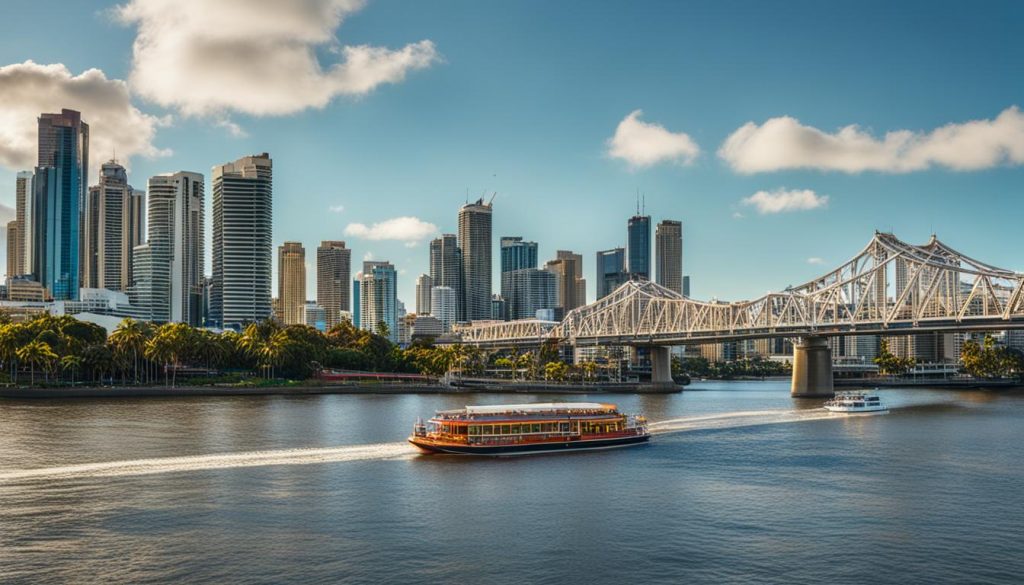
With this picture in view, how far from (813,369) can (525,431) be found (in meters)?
105

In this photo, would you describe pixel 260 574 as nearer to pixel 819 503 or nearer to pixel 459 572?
pixel 459 572

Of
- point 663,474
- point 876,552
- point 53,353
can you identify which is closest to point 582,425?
point 663,474

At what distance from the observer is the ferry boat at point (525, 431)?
7350 centimetres

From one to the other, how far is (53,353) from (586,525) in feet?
382

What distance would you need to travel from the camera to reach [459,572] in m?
39.8

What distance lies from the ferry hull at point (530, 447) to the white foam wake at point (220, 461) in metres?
1.79

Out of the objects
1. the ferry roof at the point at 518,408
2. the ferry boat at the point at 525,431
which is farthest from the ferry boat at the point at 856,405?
the ferry roof at the point at 518,408

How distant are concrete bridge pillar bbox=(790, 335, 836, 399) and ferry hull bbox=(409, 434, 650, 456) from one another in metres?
93.0

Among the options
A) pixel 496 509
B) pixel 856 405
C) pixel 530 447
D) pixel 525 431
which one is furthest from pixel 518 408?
pixel 856 405

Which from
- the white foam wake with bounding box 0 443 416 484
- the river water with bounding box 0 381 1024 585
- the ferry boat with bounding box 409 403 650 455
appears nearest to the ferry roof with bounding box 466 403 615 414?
the ferry boat with bounding box 409 403 650 455

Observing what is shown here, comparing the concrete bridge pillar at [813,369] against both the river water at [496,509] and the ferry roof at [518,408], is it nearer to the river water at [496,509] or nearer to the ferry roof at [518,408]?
the river water at [496,509]

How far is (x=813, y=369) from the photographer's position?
6540 inches

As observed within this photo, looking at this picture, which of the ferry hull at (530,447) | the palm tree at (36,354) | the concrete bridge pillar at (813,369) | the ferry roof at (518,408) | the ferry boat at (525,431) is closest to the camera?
the ferry hull at (530,447)

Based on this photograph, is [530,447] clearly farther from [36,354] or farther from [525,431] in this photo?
[36,354]
